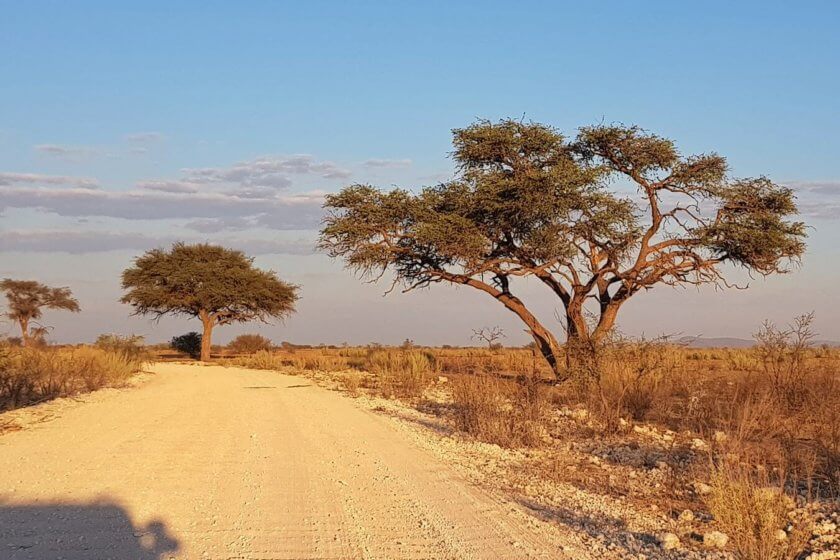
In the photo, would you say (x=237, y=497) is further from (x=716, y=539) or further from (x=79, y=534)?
(x=716, y=539)

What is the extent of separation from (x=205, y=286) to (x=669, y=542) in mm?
53295

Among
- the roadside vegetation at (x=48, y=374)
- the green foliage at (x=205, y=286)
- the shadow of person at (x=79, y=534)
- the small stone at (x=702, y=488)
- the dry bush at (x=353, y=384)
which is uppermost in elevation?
the green foliage at (x=205, y=286)

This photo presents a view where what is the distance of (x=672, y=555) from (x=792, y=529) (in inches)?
44.7

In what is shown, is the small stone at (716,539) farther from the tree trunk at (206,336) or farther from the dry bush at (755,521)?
the tree trunk at (206,336)

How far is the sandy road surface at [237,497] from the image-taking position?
20.5 ft

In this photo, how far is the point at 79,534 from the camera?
6461 mm

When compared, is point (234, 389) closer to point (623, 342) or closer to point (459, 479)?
point (623, 342)

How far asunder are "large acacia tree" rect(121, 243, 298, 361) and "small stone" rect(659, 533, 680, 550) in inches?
2060

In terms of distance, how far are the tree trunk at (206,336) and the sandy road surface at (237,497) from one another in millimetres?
44291

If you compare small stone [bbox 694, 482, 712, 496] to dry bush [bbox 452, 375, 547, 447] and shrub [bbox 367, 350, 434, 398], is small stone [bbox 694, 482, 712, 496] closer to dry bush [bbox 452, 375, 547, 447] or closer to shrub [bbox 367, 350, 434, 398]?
dry bush [bbox 452, 375, 547, 447]

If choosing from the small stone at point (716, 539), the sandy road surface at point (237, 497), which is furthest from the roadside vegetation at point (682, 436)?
the sandy road surface at point (237, 497)

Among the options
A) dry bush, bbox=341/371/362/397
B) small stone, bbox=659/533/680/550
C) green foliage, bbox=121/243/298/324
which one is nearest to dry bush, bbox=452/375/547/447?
small stone, bbox=659/533/680/550

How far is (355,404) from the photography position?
19125 millimetres

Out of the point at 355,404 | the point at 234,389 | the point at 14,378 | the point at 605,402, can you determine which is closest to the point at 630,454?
the point at 605,402
